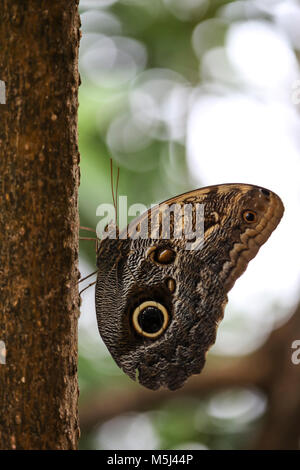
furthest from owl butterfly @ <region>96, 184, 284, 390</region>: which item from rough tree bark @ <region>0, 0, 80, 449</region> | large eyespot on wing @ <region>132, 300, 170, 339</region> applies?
rough tree bark @ <region>0, 0, 80, 449</region>

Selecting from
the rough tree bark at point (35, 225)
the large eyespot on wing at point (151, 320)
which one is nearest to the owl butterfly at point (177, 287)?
the large eyespot on wing at point (151, 320)

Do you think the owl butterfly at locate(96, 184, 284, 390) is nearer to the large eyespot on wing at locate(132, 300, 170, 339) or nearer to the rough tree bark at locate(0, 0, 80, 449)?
the large eyespot on wing at locate(132, 300, 170, 339)

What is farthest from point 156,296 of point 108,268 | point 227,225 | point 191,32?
point 191,32

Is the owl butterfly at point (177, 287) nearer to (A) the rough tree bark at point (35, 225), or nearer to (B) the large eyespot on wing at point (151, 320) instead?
(B) the large eyespot on wing at point (151, 320)

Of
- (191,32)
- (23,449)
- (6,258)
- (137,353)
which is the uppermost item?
(191,32)

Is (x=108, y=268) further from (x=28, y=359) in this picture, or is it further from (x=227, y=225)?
(x=28, y=359)
